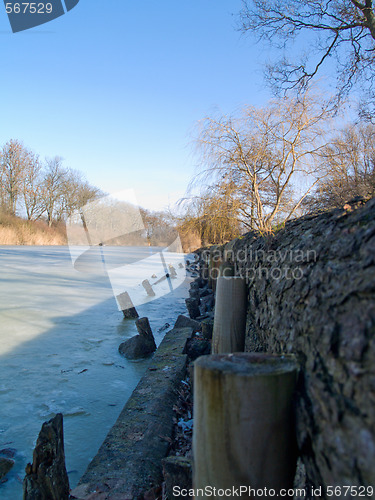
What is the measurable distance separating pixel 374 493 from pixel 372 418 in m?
0.18

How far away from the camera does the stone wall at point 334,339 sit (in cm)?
94

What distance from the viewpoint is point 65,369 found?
409cm

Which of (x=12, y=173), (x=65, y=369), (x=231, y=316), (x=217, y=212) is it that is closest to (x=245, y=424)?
(x=231, y=316)

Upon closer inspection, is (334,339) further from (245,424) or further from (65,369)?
(65,369)

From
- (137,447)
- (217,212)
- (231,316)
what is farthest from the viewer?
(217,212)

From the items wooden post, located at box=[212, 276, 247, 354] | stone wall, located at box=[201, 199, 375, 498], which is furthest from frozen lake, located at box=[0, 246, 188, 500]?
stone wall, located at box=[201, 199, 375, 498]

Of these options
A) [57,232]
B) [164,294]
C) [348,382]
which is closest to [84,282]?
[164,294]

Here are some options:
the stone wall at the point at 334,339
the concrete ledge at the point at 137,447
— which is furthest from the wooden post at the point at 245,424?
the concrete ledge at the point at 137,447

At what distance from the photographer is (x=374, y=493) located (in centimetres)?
84

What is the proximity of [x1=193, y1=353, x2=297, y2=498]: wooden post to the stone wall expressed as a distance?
8cm

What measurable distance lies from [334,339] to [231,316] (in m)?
1.70

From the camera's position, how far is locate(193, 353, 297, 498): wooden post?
1.15 meters

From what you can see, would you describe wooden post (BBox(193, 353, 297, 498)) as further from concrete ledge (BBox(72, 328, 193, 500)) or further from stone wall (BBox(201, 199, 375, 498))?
concrete ledge (BBox(72, 328, 193, 500))

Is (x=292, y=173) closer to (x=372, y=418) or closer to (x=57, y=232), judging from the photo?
(x=372, y=418)
